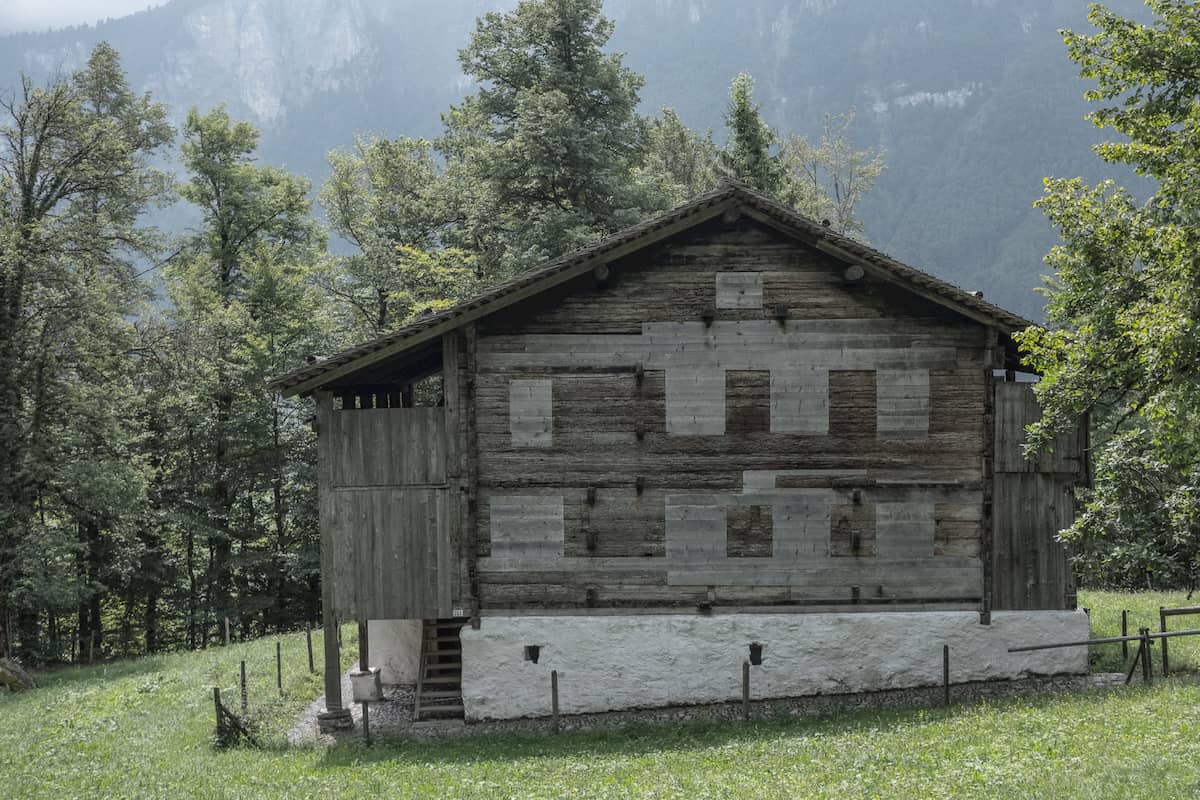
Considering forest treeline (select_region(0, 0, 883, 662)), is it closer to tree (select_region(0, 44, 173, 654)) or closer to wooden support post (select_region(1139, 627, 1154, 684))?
tree (select_region(0, 44, 173, 654))

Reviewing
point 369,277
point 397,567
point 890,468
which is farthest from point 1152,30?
point 369,277

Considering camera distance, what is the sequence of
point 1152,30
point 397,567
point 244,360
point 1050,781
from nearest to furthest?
1. point 1050,781
2. point 1152,30
3. point 397,567
4. point 244,360

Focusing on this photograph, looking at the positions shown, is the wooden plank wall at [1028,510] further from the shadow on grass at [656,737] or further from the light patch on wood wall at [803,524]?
the light patch on wood wall at [803,524]

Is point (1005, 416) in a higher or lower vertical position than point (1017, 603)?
higher

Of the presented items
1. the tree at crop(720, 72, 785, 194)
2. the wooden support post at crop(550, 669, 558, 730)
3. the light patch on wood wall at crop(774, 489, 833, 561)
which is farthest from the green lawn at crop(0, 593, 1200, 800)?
the tree at crop(720, 72, 785, 194)

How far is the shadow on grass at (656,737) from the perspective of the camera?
16.8m

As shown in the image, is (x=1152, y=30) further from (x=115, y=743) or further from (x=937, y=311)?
(x=115, y=743)

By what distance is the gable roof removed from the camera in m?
19.0

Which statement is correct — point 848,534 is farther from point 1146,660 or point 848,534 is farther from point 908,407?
point 1146,660

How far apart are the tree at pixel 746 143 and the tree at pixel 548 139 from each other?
3.37 meters

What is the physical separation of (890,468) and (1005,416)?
2398 mm

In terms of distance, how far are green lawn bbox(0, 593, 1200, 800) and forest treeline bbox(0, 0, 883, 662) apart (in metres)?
11.0

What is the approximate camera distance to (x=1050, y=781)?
1178 centimetres

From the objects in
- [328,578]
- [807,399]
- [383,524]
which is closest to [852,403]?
[807,399]
